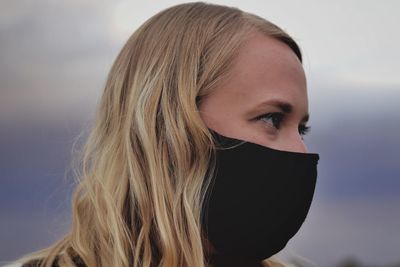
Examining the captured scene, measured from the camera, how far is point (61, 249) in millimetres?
3451

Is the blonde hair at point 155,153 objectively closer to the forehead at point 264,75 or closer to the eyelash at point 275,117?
the forehead at point 264,75

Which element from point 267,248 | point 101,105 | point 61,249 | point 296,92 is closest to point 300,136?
point 296,92

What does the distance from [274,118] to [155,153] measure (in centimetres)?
51

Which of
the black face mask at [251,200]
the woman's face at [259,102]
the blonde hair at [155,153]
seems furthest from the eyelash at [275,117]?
the blonde hair at [155,153]

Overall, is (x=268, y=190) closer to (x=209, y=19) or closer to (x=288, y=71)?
(x=288, y=71)

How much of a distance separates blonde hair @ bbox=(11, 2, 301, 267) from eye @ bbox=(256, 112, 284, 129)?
0.79 ft

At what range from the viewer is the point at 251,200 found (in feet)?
11.0

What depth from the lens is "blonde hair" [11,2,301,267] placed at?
10.7 feet

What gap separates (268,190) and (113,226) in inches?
25.8

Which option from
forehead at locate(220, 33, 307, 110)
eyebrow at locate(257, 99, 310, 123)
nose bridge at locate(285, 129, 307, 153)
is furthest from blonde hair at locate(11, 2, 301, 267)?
nose bridge at locate(285, 129, 307, 153)

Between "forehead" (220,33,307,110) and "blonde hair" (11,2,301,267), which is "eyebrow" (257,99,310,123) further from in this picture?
"blonde hair" (11,2,301,267)

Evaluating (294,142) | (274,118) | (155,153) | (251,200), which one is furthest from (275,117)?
(155,153)

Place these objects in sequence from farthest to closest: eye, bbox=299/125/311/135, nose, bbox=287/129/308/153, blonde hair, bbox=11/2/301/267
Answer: eye, bbox=299/125/311/135, nose, bbox=287/129/308/153, blonde hair, bbox=11/2/301/267

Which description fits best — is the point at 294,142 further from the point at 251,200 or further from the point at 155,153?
the point at 155,153
